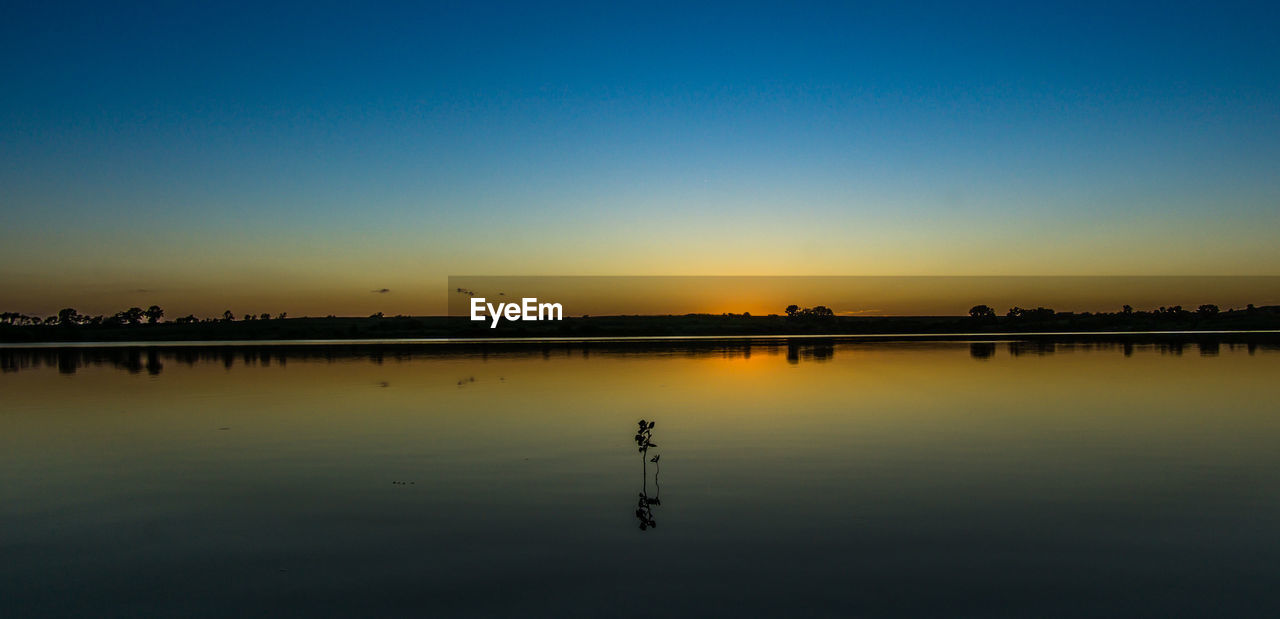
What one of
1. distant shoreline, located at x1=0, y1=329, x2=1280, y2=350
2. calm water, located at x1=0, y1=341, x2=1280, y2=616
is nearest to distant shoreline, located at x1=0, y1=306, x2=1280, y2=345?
distant shoreline, located at x1=0, y1=329, x2=1280, y2=350

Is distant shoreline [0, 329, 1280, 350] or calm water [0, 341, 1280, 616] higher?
distant shoreline [0, 329, 1280, 350]

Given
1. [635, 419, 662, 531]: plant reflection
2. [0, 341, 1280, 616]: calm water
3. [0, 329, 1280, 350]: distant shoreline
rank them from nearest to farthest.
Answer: [0, 341, 1280, 616]: calm water
[635, 419, 662, 531]: plant reflection
[0, 329, 1280, 350]: distant shoreline

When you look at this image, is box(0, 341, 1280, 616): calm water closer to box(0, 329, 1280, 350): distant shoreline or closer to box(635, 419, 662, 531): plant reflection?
box(635, 419, 662, 531): plant reflection

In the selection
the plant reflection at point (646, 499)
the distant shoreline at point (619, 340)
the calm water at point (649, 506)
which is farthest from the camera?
the distant shoreline at point (619, 340)

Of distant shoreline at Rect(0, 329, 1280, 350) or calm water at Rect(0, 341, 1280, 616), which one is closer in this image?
calm water at Rect(0, 341, 1280, 616)

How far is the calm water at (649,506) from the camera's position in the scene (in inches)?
299

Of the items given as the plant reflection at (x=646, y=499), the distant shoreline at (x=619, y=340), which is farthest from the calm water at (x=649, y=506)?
the distant shoreline at (x=619, y=340)

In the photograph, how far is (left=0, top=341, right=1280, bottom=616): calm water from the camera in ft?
24.9

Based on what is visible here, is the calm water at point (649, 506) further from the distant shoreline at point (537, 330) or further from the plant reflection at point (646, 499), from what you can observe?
the distant shoreline at point (537, 330)

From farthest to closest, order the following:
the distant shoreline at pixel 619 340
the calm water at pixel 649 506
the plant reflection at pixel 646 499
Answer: the distant shoreline at pixel 619 340 < the plant reflection at pixel 646 499 < the calm water at pixel 649 506

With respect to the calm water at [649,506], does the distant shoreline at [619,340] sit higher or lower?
higher

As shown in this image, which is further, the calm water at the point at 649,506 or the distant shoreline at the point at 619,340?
the distant shoreline at the point at 619,340

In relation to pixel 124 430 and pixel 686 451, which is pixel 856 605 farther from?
pixel 124 430

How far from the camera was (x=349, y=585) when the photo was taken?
784 cm
